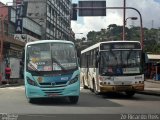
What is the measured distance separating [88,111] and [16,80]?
3202 cm

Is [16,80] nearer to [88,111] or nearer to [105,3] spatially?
[105,3]

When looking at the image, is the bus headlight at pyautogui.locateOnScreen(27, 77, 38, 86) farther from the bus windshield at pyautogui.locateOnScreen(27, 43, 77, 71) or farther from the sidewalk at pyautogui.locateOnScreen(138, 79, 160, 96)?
the sidewalk at pyautogui.locateOnScreen(138, 79, 160, 96)

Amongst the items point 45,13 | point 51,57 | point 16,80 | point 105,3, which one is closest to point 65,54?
point 51,57

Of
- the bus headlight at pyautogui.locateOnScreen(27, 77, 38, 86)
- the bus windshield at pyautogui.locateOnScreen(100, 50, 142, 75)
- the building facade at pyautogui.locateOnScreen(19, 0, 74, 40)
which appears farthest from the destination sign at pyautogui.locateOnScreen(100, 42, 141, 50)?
the building facade at pyautogui.locateOnScreen(19, 0, 74, 40)

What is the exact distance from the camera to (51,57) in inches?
805

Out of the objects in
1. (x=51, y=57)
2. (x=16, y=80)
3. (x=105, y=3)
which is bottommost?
(x=16, y=80)

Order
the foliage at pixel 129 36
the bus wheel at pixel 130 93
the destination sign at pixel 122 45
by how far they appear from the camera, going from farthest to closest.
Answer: the foliage at pixel 129 36, the bus wheel at pixel 130 93, the destination sign at pixel 122 45

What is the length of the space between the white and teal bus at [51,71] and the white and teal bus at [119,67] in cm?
410

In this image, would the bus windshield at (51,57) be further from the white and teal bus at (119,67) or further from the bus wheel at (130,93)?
the bus wheel at (130,93)

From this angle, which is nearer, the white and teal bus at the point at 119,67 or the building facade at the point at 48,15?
the white and teal bus at the point at 119,67

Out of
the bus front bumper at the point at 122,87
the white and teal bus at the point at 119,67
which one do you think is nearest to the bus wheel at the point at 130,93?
the white and teal bus at the point at 119,67

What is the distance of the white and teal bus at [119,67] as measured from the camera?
24.4 m

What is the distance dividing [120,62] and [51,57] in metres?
5.25

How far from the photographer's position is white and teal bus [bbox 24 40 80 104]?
1992 centimetres
